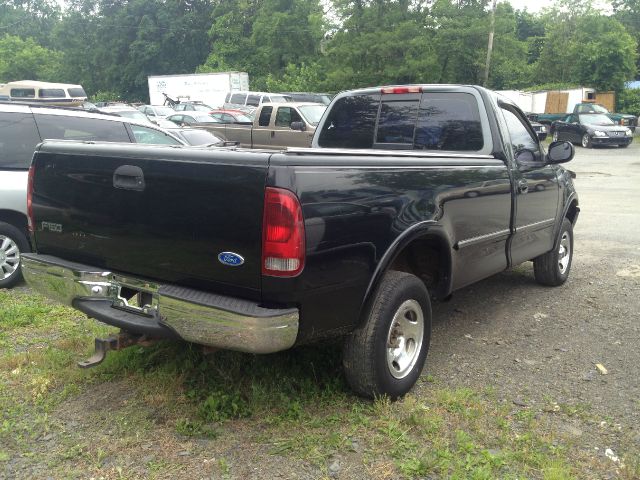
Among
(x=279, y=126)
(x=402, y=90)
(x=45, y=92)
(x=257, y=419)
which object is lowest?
(x=257, y=419)

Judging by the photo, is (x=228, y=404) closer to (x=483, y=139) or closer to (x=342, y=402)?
(x=342, y=402)

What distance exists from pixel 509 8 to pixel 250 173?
43.1 metres

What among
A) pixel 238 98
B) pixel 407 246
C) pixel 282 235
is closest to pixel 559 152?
pixel 407 246

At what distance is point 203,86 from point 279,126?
25395 millimetres

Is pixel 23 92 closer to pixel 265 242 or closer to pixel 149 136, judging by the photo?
pixel 149 136

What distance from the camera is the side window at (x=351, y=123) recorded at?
5387 mm

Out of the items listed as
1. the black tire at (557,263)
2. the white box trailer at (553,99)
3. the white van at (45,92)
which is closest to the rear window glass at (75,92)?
the white van at (45,92)

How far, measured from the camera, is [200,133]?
37.3 feet

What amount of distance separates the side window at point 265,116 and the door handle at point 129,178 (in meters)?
13.6

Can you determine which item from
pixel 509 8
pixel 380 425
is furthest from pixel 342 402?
pixel 509 8

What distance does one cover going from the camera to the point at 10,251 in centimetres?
598

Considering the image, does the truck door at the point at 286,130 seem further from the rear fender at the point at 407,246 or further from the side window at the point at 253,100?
the side window at the point at 253,100

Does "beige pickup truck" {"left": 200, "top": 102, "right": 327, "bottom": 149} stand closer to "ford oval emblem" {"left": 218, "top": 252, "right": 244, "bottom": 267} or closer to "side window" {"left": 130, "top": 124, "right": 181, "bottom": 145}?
"side window" {"left": 130, "top": 124, "right": 181, "bottom": 145}

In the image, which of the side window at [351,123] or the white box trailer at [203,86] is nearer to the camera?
the side window at [351,123]
